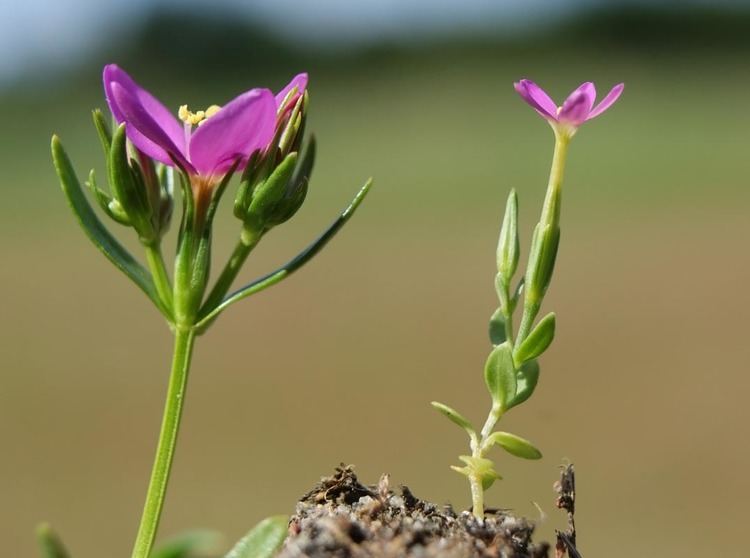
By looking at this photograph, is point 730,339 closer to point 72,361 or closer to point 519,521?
point 72,361

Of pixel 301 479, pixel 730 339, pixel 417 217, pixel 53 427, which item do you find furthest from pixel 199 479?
pixel 417 217

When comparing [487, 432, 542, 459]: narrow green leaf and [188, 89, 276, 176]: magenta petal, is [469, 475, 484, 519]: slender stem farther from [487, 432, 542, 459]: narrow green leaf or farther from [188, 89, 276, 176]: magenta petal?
[188, 89, 276, 176]: magenta petal

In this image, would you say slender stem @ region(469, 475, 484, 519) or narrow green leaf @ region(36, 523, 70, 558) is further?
slender stem @ region(469, 475, 484, 519)

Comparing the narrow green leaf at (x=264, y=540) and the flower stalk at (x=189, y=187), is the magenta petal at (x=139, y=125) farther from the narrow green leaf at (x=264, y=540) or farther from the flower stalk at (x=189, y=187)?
the narrow green leaf at (x=264, y=540)

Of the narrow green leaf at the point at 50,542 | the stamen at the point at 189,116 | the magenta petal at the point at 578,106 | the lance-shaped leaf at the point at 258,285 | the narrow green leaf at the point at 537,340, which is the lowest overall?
the narrow green leaf at the point at 50,542

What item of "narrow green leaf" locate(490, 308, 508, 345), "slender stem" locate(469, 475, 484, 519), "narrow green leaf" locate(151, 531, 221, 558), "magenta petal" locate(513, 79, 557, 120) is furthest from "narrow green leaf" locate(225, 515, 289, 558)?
"magenta petal" locate(513, 79, 557, 120)

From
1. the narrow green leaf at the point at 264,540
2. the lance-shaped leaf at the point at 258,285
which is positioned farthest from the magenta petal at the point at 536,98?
the narrow green leaf at the point at 264,540
